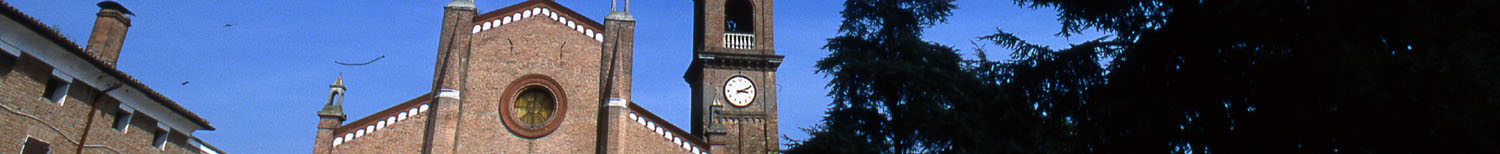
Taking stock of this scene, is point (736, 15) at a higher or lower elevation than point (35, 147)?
higher

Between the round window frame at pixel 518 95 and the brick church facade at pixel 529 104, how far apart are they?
0.02 metres

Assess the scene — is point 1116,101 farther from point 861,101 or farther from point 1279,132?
point 861,101

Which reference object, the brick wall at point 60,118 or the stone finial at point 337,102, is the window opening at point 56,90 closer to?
the brick wall at point 60,118

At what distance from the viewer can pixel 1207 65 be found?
9617 millimetres

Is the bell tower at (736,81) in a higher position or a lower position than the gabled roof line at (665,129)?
higher

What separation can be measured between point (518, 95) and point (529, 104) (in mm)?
310

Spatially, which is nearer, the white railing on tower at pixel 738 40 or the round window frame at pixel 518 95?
the round window frame at pixel 518 95

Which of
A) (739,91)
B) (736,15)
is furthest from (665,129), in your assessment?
(736,15)

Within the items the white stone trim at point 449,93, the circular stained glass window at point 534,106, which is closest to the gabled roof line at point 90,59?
the white stone trim at point 449,93

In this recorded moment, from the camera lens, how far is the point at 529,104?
1994cm

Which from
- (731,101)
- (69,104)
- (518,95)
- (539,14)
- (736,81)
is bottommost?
(69,104)

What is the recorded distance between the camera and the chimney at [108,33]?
13.7 meters

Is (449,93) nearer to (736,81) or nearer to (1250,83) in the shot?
(736,81)

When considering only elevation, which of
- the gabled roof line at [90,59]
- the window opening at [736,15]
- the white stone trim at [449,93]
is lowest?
the gabled roof line at [90,59]
